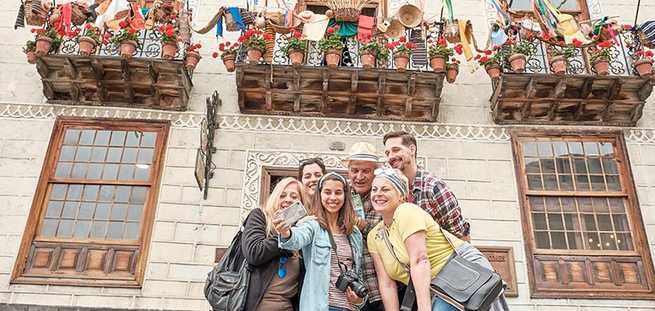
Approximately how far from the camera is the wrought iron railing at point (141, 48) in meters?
9.99

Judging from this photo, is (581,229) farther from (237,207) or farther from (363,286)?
(363,286)

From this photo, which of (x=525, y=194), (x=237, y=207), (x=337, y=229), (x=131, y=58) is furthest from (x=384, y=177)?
(x=131, y=58)

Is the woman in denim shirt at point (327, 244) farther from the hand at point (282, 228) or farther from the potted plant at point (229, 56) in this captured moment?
the potted plant at point (229, 56)

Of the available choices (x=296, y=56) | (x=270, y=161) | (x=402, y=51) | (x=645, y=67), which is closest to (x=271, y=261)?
(x=270, y=161)

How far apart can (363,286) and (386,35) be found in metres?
7.02

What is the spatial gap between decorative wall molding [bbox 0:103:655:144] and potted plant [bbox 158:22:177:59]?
110 cm

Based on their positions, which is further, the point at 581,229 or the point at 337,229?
the point at 581,229

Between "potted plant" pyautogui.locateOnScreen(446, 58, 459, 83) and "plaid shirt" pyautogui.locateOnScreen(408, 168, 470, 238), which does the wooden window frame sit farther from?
Answer: "plaid shirt" pyautogui.locateOnScreen(408, 168, 470, 238)

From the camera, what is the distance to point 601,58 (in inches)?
382

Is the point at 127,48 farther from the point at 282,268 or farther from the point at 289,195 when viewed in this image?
the point at 282,268

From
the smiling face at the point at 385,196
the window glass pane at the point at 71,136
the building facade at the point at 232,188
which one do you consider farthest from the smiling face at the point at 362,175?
the window glass pane at the point at 71,136

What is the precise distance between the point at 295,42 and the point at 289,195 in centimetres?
574

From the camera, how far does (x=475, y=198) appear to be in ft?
30.8

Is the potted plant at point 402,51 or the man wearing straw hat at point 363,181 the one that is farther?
the potted plant at point 402,51
